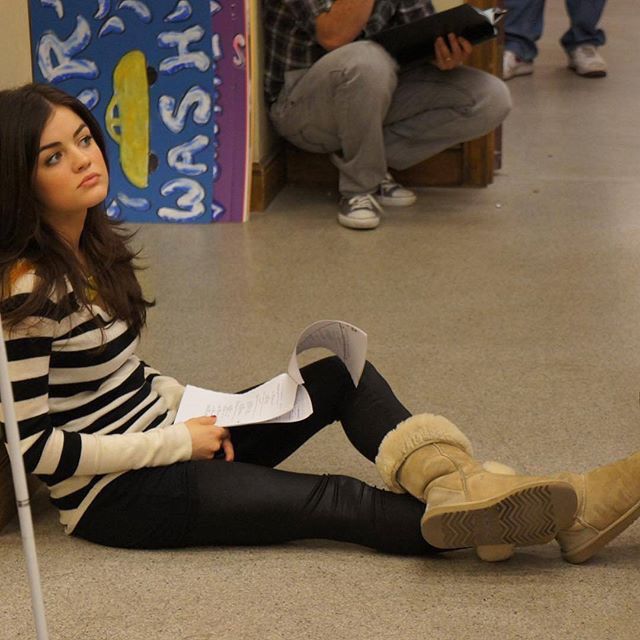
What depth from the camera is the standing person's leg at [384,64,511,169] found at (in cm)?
351

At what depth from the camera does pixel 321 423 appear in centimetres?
184

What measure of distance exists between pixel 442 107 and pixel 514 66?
2.08 meters

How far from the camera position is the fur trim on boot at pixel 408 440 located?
1678 millimetres

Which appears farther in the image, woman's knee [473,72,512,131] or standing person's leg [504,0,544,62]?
standing person's leg [504,0,544,62]

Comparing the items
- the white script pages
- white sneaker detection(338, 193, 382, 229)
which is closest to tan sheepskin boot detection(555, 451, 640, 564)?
the white script pages

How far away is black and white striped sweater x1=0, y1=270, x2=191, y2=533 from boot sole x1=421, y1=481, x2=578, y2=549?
1.19ft

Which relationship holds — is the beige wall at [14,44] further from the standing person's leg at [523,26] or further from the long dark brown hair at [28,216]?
the standing person's leg at [523,26]

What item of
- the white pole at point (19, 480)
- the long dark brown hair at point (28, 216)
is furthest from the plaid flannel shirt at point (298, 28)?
the white pole at point (19, 480)

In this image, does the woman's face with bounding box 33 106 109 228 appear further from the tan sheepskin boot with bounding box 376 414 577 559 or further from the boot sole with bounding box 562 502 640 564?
the boot sole with bounding box 562 502 640 564

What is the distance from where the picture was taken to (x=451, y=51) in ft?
11.2

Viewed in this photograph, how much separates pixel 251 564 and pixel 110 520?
21 cm

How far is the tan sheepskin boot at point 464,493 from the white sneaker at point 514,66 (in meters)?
4.00

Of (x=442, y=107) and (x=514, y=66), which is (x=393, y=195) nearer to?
(x=442, y=107)

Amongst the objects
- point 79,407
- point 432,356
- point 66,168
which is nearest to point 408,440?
point 79,407
